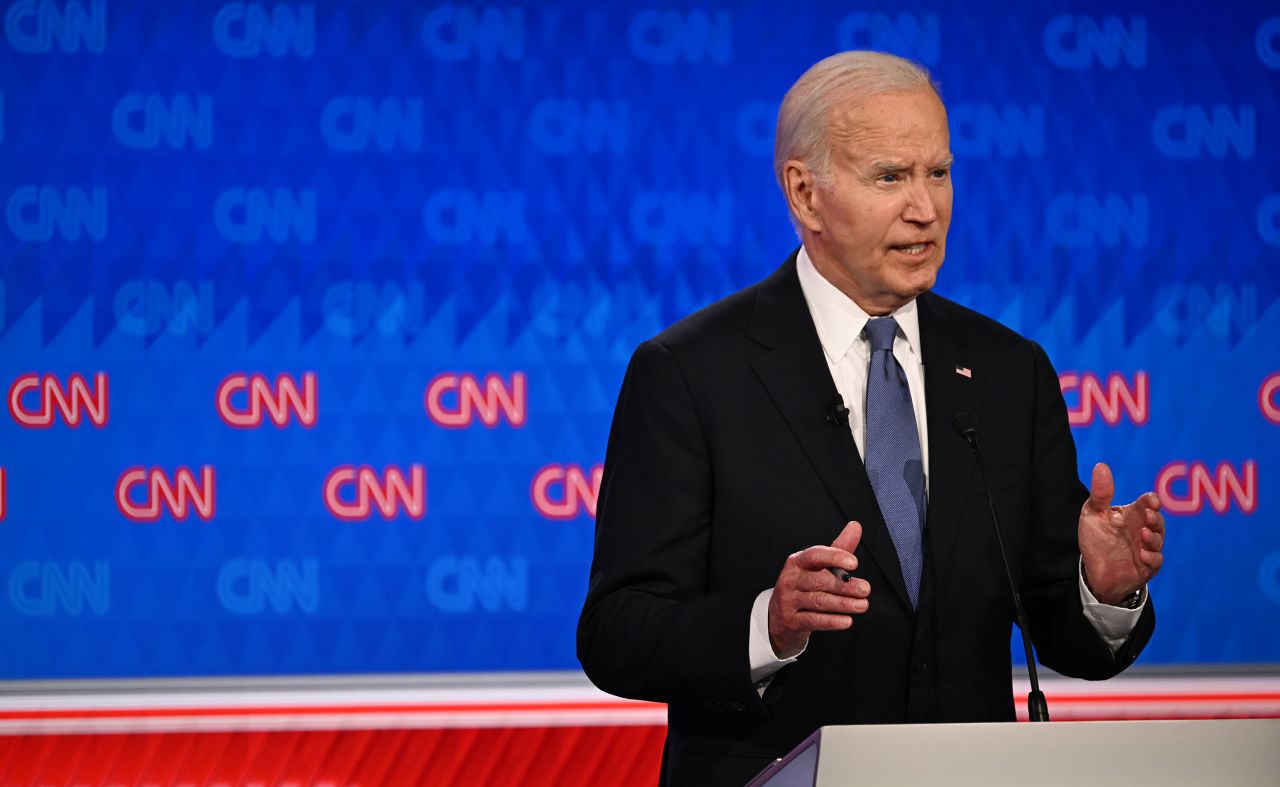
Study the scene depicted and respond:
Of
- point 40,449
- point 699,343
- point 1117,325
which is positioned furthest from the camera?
point 1117,325

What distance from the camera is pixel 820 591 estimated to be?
141 cm

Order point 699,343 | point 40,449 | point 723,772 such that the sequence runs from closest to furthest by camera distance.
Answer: point 723,772
point 699,343
point 40,449

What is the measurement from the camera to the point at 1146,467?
3182 millimetres

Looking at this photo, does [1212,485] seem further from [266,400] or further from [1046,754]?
[1046,754]

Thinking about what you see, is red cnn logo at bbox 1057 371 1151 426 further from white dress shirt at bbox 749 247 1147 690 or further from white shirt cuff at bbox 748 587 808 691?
white shirt cuff at bbox 748 587 808 691

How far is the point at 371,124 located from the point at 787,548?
170cm

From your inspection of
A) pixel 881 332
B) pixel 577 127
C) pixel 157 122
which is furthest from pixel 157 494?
pixel 881 332

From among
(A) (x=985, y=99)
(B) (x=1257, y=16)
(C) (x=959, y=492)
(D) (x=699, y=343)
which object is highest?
(B) (x=1257, y=16)

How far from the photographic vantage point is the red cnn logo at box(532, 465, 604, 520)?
309 centimetres

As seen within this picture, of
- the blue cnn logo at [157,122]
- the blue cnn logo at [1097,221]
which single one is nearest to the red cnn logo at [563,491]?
the blue cnn logo at [157,122]

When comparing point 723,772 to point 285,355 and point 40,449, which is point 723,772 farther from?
point 40,449

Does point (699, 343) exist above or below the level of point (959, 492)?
above

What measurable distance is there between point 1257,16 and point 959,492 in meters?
2.02

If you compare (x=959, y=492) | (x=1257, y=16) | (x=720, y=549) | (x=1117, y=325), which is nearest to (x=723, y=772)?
(x=720, y=549)
